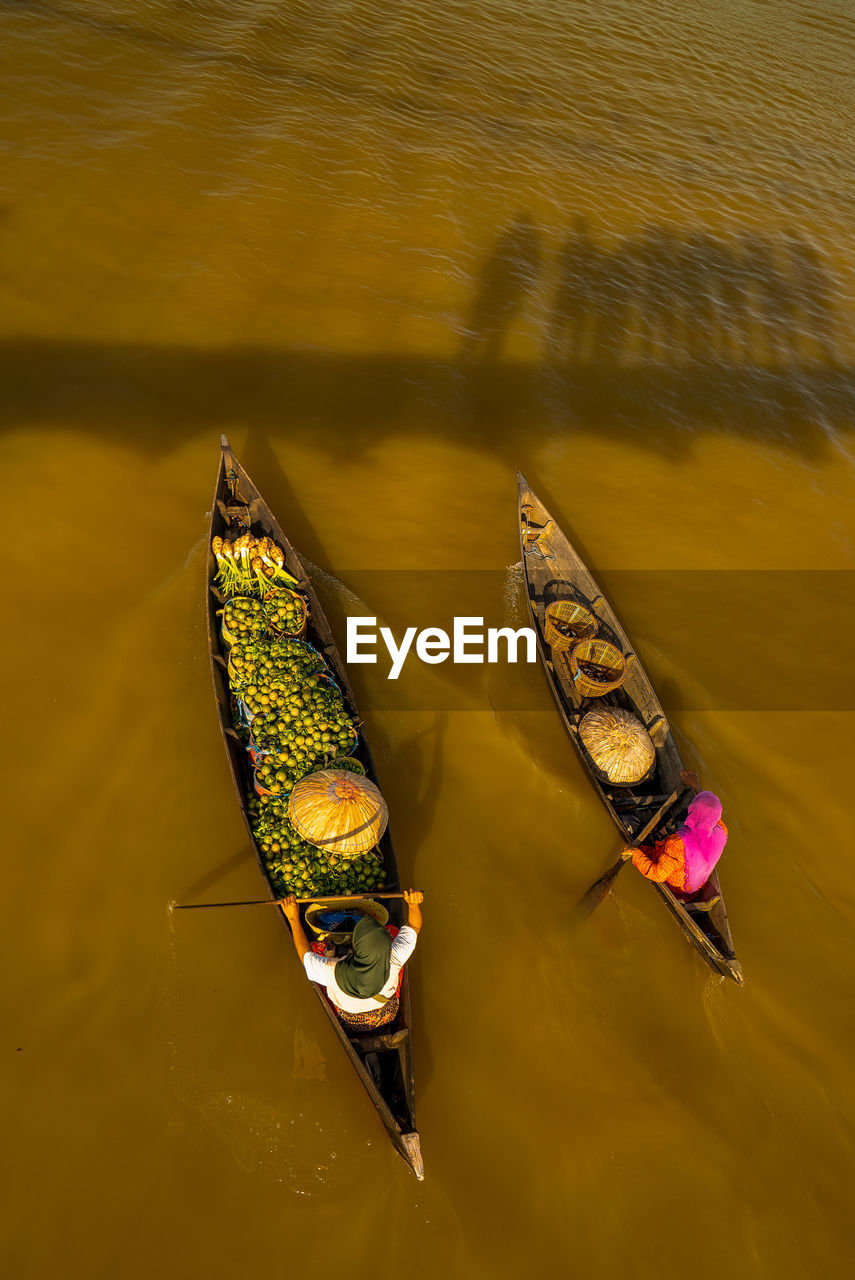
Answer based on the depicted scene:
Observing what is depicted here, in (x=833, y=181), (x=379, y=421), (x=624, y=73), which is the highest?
(x=624, y=73)

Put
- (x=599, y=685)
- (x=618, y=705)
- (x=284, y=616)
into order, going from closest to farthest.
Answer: (x=284, y=616)
(x=599, y=685)
(x=618, y=705)

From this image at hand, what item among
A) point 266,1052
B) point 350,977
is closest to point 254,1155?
point 266,1052

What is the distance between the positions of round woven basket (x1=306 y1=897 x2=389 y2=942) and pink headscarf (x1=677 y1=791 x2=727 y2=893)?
8.31ft

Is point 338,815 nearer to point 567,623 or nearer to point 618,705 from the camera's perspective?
point 618,705

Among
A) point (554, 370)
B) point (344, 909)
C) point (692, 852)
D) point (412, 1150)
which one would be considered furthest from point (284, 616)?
point (554, 370)

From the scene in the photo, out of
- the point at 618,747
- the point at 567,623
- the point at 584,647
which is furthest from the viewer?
the point at 567,623

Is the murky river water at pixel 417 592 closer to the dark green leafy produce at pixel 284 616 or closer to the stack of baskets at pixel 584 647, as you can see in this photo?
the stack of baskets at pixel 584 647

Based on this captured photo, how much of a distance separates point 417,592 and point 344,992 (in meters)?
5.01

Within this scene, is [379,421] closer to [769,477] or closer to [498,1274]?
[769,477]

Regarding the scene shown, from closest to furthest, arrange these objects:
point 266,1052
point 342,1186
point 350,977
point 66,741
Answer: point 350,977 < point 342,1186 < point 266,1052 < point 66,741

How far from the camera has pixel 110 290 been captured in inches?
441

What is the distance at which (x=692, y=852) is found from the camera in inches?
235

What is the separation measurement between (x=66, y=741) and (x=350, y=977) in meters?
3.88

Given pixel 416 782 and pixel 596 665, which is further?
pixel 596 665
